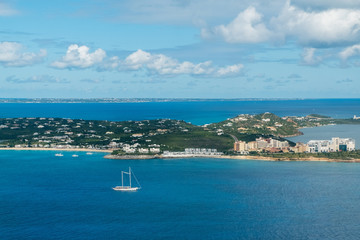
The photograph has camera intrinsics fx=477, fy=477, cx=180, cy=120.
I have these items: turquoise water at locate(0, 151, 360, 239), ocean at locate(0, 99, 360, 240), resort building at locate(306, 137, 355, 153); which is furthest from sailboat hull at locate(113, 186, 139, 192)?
resort building at locate(306, 137, 355, 153)

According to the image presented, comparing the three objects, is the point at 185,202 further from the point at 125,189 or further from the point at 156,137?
the point at 156,137

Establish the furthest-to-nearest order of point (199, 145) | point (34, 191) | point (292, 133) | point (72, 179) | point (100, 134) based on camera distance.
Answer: point (292, 133) → point (100, 134) → point (199, 145) → point (72, 179) → point (34, 191)

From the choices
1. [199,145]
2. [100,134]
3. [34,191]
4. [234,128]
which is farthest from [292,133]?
[34,191]

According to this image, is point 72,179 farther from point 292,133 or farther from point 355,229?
point 292,133

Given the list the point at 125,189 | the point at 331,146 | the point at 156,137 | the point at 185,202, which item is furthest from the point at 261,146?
the point at 185,202

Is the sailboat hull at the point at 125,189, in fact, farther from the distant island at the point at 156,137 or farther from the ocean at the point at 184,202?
the distant island at the point at 156,137

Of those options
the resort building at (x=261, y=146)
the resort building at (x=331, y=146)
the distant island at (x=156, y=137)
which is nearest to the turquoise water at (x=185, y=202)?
the resort building at (x=331, y=146)

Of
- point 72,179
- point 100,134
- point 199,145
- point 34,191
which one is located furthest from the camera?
point 100,134
